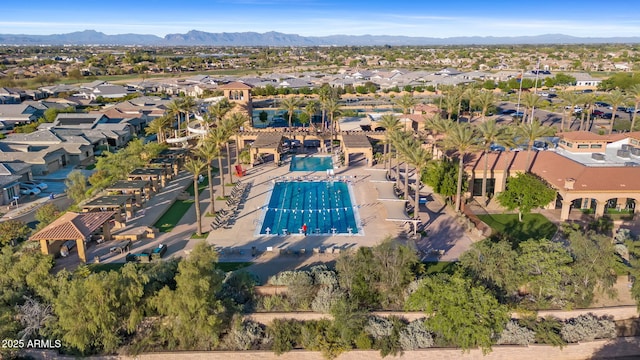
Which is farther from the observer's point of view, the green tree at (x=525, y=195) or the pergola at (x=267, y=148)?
the pergola at (x=267, y=148)

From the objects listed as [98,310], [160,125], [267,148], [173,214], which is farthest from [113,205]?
[160,125]

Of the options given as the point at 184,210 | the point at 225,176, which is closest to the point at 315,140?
the point at 225,176

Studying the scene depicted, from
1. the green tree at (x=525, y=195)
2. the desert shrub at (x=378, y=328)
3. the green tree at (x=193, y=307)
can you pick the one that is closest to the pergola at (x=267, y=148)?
the green tree at (x=525, y=195)

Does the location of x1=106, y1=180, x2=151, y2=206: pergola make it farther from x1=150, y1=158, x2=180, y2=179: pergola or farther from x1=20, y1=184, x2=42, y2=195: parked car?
x1=20, y1=184, x2=42, y2=195: parked car

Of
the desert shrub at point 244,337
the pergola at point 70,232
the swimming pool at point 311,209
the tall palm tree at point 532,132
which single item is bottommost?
the desert shrub at point 244,337

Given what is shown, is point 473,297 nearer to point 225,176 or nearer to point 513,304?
point 513,304

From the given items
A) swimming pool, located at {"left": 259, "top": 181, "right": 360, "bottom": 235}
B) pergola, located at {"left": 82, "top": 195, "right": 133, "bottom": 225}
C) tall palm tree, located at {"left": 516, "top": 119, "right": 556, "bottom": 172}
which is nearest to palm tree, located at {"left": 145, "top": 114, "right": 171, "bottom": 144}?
swimming pool, located at {"left": 259, "top": 181, "right": 360, "bottom": 235}

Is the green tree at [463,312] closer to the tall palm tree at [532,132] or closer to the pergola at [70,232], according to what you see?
the tall palm tree at [532,132]
